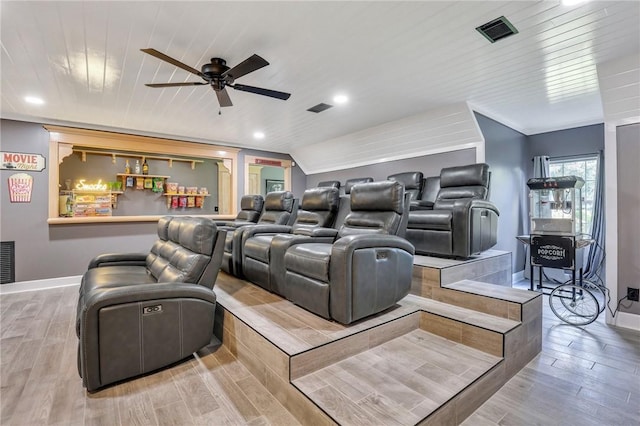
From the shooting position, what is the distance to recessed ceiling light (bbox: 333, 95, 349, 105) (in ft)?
12.6

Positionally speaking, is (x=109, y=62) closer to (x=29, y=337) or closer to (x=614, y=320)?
(x=29, y=337)

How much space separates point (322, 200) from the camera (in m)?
3.51

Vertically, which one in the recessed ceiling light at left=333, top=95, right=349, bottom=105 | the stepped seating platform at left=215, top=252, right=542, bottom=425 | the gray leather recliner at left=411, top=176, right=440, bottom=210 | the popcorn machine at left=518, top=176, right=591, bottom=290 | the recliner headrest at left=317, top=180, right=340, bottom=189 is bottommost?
the stepped seating platform at left=215, top=252, right=542, bottom=425

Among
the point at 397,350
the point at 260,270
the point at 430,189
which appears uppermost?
the point at 430,189

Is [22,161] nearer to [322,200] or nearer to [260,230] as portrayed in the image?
[260,230]

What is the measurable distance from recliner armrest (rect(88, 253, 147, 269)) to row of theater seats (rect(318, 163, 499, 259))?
120 inches

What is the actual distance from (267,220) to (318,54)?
94.3 inches

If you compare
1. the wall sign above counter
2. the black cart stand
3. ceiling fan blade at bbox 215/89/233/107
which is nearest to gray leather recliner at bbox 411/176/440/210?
the black cart stand

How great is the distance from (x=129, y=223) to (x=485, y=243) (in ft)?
18.2

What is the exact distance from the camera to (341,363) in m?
1.86

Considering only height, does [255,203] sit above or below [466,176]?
below

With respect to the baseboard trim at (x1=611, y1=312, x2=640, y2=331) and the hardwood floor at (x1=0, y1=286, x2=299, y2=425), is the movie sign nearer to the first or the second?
the hardwood floor at (x1=0, y1=286, x2=299, y2=425)

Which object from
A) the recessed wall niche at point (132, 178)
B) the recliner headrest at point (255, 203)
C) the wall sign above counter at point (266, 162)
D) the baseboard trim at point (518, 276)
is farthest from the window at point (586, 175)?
the recessed wall niche at point (132, 178)

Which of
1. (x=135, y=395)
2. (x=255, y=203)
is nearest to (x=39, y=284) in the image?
(x=255, y=203)
